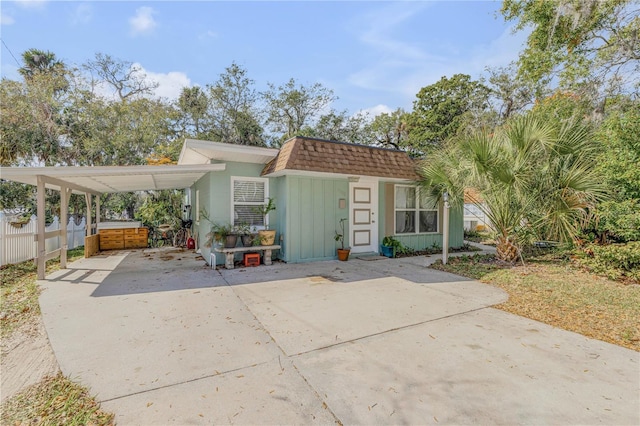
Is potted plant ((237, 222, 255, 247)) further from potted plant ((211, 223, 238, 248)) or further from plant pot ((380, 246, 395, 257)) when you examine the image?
plant pot ((380, 246, 395, 257))

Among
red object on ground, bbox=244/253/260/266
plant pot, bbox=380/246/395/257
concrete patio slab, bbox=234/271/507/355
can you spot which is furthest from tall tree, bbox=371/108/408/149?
concrete patio slab, bbox=234/271/507/355

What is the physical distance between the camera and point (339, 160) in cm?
739

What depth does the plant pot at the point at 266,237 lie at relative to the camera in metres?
7.19

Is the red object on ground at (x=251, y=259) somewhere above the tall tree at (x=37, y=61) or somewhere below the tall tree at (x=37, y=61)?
below

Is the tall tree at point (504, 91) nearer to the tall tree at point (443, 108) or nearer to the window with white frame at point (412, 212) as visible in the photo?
the tall tree at point (443, 108)

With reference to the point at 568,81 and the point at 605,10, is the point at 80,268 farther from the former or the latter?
the point at 605,10

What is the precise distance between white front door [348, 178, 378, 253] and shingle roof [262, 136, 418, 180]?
70 cm

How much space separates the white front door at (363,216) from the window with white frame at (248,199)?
7.99 feet

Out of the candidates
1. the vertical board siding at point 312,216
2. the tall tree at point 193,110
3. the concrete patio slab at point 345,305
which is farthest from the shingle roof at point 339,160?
the tall tree at point 193,110

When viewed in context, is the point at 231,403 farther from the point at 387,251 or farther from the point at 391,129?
the point at 391,129

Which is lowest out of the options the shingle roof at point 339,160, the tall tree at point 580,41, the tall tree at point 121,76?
the shingle roof at point 339,160

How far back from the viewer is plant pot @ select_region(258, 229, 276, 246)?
7.19m

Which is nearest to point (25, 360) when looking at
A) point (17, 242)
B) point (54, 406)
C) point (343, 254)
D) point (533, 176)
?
point (54, 406)

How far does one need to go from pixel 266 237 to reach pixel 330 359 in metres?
4.73
